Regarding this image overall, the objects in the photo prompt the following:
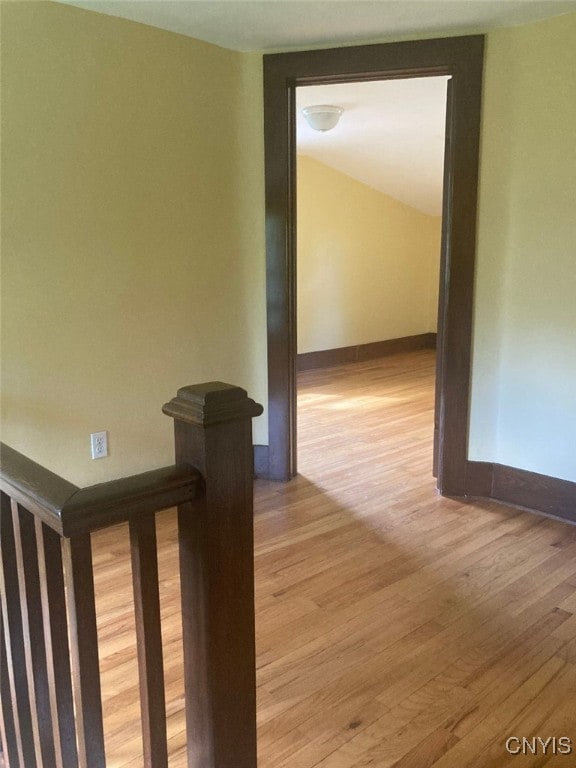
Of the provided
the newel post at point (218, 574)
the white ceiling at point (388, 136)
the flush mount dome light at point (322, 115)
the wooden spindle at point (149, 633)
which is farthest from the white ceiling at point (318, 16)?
the wooden spindle at point (149, 633)

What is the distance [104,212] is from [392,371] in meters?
4.24

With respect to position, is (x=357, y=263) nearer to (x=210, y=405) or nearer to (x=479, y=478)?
(x=479, y=478)

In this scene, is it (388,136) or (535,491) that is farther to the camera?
(388,136)

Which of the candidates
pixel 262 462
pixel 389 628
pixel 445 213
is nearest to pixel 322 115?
pixel 445 213

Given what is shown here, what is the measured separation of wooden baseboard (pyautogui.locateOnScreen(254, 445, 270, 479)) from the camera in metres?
3.49

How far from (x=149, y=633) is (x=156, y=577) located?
0.10 m

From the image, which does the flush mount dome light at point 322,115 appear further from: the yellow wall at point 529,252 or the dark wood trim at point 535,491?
the dark wood trim at point 535,491

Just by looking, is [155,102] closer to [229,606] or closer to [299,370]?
[229,606]

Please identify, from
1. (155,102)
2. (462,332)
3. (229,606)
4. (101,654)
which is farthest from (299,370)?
(229,606)

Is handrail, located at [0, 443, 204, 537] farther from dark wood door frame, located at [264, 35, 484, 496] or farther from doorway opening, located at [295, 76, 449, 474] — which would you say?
doorway opening, located at [295, 76, 449, 474]

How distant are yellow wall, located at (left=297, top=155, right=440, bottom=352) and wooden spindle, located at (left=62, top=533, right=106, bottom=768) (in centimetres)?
532

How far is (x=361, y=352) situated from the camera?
23.0 feet

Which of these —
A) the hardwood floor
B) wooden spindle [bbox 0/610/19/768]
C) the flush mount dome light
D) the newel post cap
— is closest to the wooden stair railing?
the newel post cap

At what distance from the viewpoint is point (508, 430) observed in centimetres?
311
